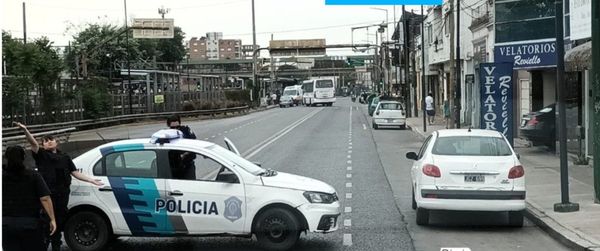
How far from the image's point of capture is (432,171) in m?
10.2

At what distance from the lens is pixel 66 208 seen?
8.20m

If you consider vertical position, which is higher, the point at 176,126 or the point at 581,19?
the point at 581,19

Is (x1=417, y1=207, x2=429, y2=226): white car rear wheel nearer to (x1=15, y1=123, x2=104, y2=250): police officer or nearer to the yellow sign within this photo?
(x1=15, y1=123, x2=104, y2=250): police officer

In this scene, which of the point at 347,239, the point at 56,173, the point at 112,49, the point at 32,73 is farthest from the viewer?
the point at 112,49

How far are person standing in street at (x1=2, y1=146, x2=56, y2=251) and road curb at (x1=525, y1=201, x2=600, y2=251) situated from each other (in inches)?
241

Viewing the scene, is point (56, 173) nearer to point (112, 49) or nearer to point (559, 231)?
point (559, 231)

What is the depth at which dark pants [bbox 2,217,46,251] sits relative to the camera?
6.53m

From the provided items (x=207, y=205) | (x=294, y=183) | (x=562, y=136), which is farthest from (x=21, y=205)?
(x=562, y=136)

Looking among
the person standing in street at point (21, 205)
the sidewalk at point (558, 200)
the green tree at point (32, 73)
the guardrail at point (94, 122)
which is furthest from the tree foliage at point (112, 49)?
the person standing in street at point (21, 205)

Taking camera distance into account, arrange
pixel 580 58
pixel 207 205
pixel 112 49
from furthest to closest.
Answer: pixel 112 49 < pixel 580 58 < pixel 207 205

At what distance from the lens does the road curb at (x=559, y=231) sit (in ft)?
28.1

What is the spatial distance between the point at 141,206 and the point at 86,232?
0.77m

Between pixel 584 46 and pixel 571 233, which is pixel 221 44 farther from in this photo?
pixel 571 233

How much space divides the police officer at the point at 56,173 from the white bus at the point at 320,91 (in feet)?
242
